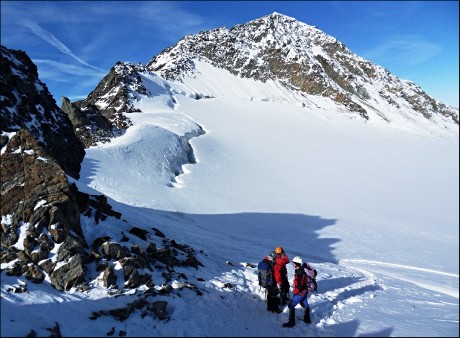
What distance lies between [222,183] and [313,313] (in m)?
20.2

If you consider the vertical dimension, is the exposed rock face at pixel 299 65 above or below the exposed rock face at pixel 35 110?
above

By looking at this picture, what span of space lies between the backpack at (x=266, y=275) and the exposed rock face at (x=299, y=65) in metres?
84.2

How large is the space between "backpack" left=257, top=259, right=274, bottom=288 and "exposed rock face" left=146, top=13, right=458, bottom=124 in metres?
84.2

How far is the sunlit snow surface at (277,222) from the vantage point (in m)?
8.17

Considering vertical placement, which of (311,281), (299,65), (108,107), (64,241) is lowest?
(311,281)

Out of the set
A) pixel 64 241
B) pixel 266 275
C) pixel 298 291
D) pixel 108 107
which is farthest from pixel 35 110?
pixel 108 107

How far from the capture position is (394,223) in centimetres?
2189

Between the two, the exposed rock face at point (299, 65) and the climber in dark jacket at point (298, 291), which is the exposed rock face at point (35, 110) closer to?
the climber in dark jacket at point (298, 291)

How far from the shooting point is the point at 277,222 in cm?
2188

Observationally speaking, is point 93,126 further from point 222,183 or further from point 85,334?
point 85,334

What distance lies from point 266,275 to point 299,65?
341ft

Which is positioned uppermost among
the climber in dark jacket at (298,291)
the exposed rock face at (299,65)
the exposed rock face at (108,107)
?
the exposed rock face at (299,65)

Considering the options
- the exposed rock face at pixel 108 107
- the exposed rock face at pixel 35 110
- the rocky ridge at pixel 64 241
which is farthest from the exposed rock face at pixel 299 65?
the rocky ridge at pixel 64 241

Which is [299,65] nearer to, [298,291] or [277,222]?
[277,222]
